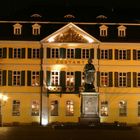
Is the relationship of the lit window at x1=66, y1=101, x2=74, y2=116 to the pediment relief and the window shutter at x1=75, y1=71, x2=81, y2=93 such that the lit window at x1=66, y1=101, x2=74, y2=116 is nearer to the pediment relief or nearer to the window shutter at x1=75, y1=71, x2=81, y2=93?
the window shutter at x1=75, y1=71, x2=81, y2=93

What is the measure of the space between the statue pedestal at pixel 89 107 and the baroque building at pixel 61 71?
15.0 meters

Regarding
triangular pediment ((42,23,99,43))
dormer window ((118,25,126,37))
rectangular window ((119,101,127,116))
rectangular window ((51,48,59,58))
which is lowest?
rectangular window ((119,101,127,116))

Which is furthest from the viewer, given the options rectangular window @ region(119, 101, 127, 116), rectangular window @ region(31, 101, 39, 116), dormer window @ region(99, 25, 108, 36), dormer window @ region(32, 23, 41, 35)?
dormer window @ region(99, 25, 108, 36)

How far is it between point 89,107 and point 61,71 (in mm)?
16226

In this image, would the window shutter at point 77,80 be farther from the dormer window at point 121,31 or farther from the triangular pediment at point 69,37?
the dormer window at point 121,31

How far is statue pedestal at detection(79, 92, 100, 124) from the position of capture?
51469 mm

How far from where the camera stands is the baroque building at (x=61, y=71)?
67.1 m

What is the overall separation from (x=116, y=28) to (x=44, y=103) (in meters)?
12.1

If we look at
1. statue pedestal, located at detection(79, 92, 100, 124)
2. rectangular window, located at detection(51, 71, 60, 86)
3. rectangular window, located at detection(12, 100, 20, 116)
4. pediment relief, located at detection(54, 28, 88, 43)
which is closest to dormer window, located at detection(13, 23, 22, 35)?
pediment relief, located at detection(54, 28, 88, 43)

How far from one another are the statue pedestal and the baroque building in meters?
15.0

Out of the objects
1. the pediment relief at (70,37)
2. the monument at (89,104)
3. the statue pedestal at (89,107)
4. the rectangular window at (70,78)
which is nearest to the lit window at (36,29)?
the pediment relief at (70,37)
